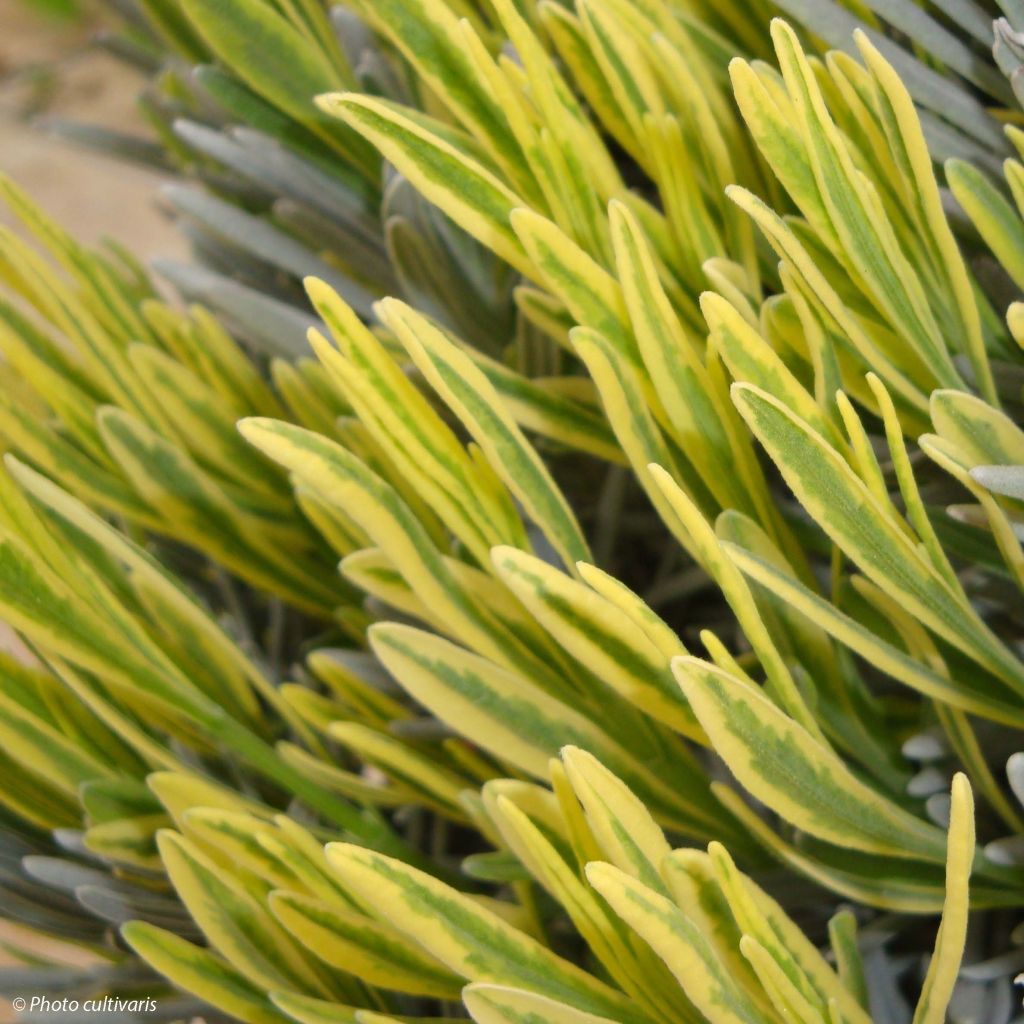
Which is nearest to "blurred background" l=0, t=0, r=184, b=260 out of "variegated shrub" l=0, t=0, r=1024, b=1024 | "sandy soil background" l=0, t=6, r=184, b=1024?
"sandy soil background" l=0, t=6, r=184, b=1024

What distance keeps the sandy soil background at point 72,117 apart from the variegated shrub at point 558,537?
1.35 m

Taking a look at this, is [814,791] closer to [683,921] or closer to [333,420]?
[683,921]

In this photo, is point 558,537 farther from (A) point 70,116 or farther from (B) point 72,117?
(A) point 70,116

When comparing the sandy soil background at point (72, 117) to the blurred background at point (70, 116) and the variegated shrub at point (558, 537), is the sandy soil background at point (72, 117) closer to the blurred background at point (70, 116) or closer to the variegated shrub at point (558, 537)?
the blurred background at point (70, 116)

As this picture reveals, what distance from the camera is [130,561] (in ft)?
1.00

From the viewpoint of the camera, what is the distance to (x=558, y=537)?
302mm

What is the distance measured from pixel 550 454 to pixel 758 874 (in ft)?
0.50

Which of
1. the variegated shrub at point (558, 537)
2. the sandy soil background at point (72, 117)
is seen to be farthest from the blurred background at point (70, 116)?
the variegated shrub at point (558, 537)

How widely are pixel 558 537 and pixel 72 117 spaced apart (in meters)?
1.80

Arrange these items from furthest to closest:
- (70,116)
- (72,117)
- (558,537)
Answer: (70,116) → (72,117) → (558,537)

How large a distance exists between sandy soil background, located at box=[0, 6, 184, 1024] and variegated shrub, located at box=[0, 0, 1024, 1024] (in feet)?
4.43

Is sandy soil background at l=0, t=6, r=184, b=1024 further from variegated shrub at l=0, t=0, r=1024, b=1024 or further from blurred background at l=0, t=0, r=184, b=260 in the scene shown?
variegated shrub at l=0, t=0, r=1024, b=1024

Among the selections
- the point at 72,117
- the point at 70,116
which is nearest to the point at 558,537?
the point at 72,117

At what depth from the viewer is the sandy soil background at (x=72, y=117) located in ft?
6.60
